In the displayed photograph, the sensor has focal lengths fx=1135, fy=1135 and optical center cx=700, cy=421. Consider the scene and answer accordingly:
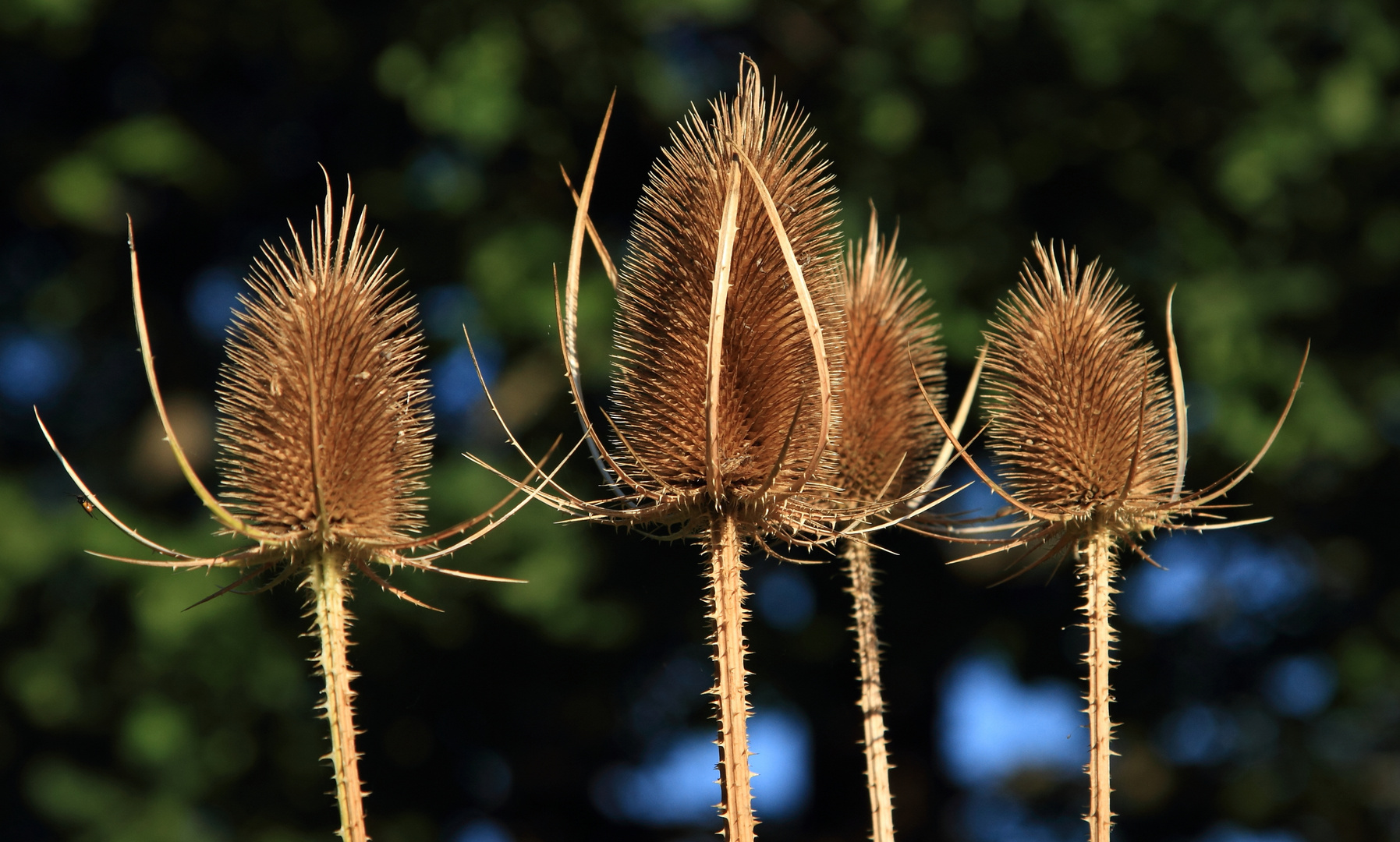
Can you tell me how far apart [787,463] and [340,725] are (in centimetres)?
66

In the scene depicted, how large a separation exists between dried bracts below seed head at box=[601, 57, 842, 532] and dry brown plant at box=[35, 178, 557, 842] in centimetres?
29

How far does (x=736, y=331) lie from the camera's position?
1581 mm

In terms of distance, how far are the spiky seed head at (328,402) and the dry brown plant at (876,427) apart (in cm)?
68

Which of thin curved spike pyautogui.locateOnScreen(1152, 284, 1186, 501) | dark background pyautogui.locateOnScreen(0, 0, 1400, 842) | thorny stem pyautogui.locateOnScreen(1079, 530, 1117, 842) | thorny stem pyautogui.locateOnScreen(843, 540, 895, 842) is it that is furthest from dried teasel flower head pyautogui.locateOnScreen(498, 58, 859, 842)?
dark background pyautogui.locateOnScreen(0, 0, 1400, 842)

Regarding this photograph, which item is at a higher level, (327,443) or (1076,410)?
(1076,410)

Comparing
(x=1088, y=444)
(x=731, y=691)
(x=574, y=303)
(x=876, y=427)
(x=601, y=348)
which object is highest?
(x=601, y=348)

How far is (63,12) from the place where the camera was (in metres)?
5.49

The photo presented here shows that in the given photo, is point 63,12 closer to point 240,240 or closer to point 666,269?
point 240,240

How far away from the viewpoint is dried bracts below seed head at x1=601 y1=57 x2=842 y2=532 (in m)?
1.54

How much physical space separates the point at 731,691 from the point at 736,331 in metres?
0.49

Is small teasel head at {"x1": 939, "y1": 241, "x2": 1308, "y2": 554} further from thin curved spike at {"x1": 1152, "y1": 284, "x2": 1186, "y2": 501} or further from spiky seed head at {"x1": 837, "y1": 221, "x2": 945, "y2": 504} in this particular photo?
spiky seed head at {"x1": 837, "y1": 221, "x2": 945, "y2": 504}

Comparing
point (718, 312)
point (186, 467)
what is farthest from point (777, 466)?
point (186, 467)

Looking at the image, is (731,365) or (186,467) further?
(731,365)

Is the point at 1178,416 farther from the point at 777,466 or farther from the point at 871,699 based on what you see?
the point at 777,466
